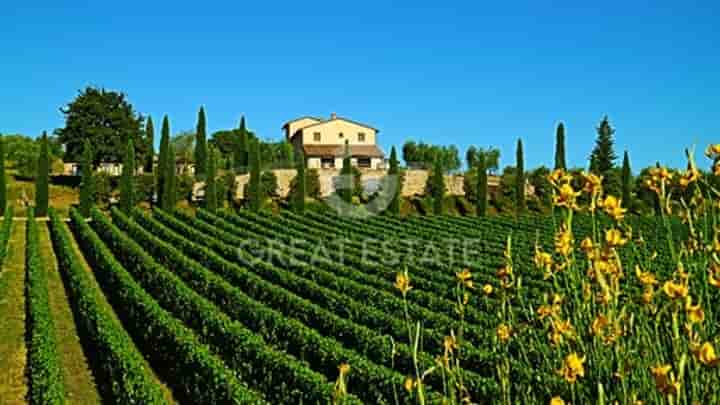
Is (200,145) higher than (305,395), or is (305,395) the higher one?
(200,145)

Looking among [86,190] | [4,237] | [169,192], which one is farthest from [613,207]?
[169,192]

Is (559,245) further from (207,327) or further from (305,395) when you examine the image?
(207,327)

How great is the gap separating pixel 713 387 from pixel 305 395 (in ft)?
25.7

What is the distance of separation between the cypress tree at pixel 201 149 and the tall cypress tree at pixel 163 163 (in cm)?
315

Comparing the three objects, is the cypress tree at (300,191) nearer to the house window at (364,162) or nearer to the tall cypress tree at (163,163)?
the tall cypress tree at (163,163)

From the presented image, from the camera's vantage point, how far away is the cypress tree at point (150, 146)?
51.6 metres

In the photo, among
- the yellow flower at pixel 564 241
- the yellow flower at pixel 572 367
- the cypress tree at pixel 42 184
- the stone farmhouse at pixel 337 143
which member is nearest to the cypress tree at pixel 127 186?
the cypress tree at pixel 42 184

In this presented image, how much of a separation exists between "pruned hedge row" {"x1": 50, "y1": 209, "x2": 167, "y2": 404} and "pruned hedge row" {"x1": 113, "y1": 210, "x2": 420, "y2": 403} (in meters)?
2.55

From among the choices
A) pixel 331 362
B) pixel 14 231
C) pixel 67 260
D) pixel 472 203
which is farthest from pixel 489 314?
pixel 472 203

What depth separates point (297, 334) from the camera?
1228 cm

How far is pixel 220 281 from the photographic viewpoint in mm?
16969

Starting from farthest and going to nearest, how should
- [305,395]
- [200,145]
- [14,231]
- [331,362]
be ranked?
1. [200,145]
2. [14,231]
3. [331,362]
4. [305,395]

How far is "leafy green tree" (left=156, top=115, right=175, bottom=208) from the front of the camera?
40.6 meters

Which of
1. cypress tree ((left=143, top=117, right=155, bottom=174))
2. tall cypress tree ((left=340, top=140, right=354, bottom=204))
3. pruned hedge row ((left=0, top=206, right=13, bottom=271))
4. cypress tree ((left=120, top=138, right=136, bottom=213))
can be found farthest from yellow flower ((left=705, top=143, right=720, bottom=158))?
cypress tree ((left=143, top=117, right=155, bottom=174))
